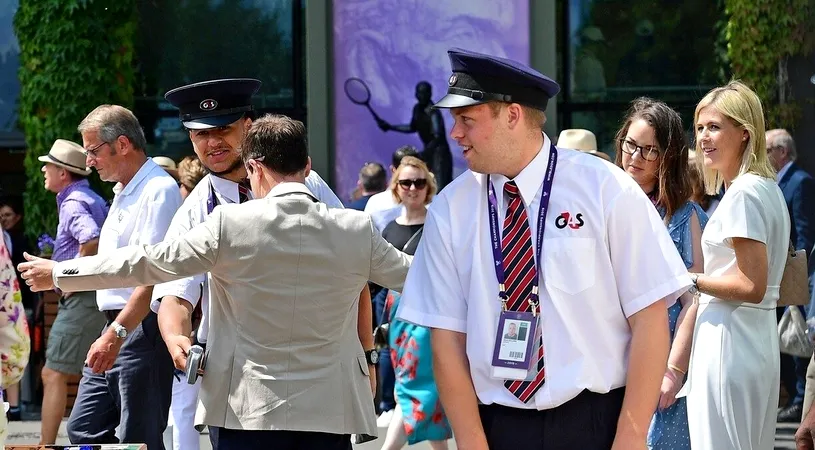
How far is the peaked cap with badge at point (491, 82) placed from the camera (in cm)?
331

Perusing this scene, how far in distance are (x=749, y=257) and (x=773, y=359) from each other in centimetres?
45

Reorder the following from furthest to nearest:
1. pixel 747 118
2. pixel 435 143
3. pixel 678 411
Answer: pixel 435 143 < pixel 678 411 < pixel 747 118

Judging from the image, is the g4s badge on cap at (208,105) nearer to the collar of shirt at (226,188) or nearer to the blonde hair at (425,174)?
the collar of shirt at (226,188)

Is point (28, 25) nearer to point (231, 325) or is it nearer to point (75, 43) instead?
point (75, 43)

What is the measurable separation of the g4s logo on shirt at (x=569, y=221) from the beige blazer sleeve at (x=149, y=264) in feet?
4.50

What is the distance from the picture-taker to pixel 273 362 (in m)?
4.26

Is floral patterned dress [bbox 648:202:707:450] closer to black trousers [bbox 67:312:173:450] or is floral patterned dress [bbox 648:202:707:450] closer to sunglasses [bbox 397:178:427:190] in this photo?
black trousers [bbox 67:312:173:450]

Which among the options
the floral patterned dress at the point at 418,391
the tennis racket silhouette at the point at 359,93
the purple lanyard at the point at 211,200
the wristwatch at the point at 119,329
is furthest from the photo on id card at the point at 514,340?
the tennis racket silhouette at the point at 359,93

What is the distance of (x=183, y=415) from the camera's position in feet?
18.1

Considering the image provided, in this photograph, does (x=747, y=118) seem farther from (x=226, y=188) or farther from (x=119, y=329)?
(x=119, y=329)

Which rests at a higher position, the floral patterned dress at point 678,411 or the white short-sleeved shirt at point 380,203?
the white short-sleeved shirt at point 380,203

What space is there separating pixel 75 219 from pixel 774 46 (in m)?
6.80

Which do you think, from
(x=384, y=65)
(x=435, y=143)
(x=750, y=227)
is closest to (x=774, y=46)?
(x=435, y=143)

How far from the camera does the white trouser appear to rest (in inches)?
217
